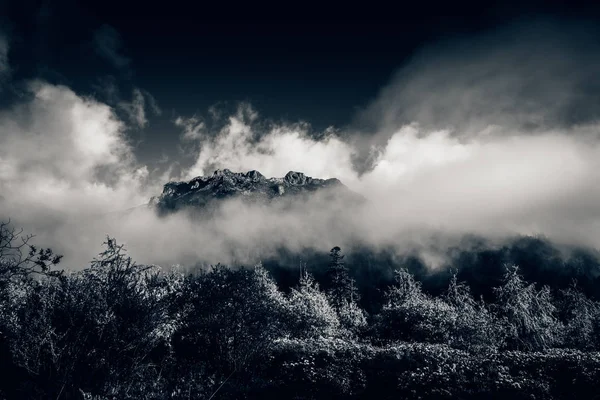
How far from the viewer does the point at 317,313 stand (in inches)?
1144

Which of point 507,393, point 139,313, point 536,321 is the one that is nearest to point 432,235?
point 536,321

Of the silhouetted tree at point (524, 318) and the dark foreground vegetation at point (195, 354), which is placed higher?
the silhouetted tree at point (524, 318)

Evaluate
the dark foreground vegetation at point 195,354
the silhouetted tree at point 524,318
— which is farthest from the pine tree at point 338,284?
the dark foreground vegetation at point 195,354

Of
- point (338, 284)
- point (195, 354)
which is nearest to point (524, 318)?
point (195, 354)

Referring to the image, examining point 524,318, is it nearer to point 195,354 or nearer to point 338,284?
point 195,354

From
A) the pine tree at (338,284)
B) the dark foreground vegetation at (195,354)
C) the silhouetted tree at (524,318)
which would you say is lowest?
the dark foreground vegetation at (195,354)

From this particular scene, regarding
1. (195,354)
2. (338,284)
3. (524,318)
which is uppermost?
(338,284)

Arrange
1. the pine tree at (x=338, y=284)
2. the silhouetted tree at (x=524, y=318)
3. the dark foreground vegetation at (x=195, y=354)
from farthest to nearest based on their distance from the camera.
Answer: the pine tree at (x=338, y=284), the silhouetted tree at (x=524, y=318), the dark foreground vegetation at (x=195, y=354)

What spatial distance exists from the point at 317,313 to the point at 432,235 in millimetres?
150991

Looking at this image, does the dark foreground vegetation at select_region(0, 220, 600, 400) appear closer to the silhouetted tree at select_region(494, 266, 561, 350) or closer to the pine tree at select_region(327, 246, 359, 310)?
the silhouetted tree at select_region(494, 266, 561, 350)

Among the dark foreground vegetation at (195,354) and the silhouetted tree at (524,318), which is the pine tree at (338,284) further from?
the dark foreground vegetation at (195,354)

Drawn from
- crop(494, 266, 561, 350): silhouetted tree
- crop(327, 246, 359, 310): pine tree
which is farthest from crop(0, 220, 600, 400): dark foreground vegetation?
crop(327, 246, 359, 310): pine tree

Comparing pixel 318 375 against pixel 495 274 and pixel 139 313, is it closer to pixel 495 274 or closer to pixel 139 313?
pixel 139 313

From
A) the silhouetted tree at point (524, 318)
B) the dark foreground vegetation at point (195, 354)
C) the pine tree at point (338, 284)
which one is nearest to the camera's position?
the dark foreground vegetation at point (195, 354)
